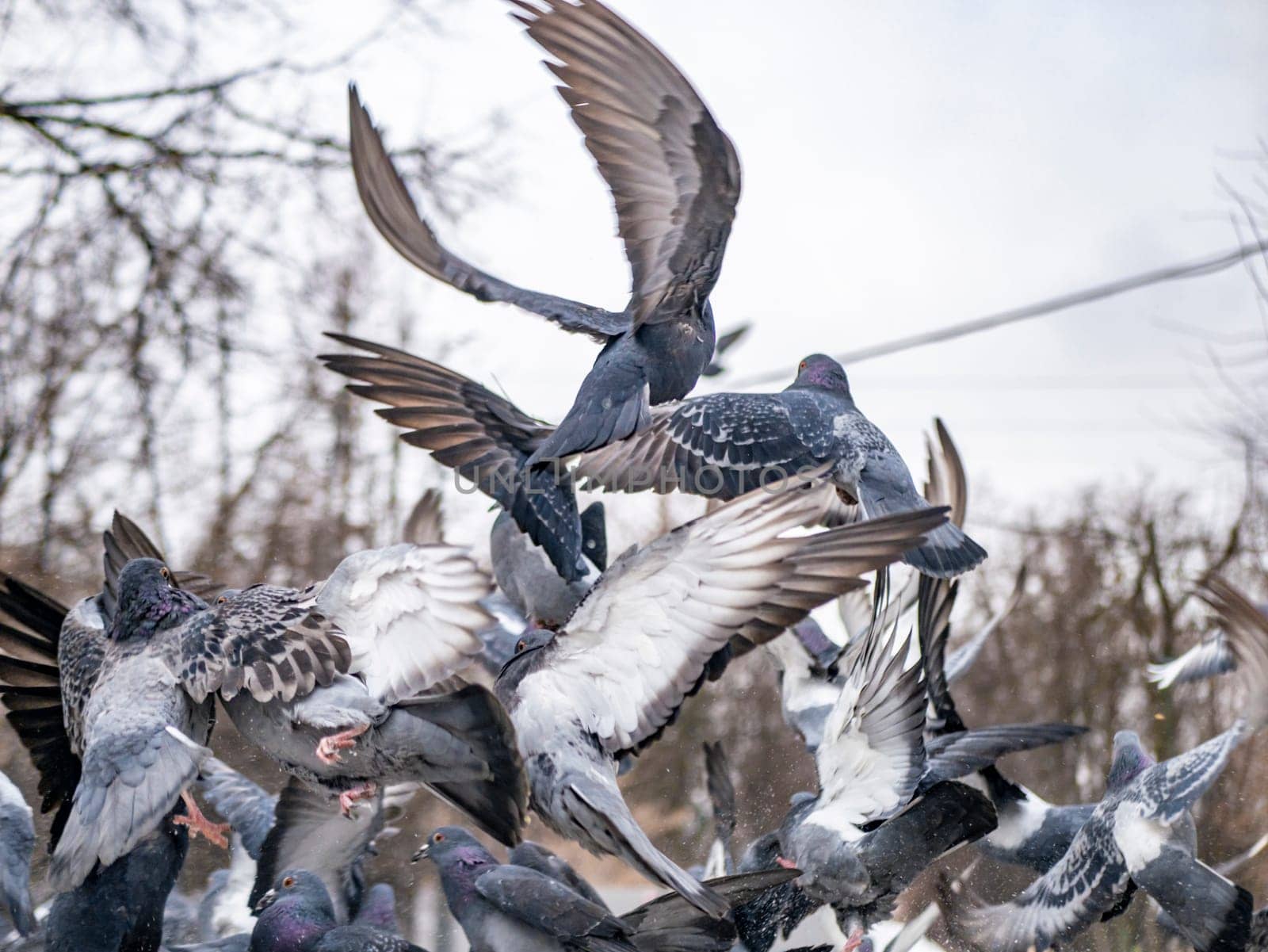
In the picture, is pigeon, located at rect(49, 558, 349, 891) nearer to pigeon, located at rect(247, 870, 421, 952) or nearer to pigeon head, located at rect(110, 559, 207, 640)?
pigeon head, located at rect(110, 559, 207, 640)

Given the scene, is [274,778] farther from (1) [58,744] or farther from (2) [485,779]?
(2) [485,779]

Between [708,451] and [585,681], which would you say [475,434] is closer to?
[708,451]

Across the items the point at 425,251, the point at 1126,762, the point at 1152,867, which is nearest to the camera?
the point at 1152,867

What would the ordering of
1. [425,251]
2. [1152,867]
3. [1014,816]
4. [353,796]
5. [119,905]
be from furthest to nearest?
[1014,816] → [425,251] → [1152,867] → [119,905] → [353,796]

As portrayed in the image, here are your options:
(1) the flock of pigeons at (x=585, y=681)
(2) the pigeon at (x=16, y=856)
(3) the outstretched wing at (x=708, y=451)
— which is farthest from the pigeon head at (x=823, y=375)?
(2) the pigeon at (x=16, y=856)

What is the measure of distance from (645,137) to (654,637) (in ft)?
3.86

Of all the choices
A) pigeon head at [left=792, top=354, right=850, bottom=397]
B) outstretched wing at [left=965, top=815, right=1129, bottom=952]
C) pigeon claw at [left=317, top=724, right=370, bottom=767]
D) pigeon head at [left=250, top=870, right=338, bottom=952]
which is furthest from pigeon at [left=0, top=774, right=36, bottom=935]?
outstretched wing at [left=965, top=815, right=1129, bottom=952]

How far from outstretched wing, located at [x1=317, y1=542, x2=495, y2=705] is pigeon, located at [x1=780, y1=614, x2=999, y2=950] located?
1.05m

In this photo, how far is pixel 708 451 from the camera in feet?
10.8

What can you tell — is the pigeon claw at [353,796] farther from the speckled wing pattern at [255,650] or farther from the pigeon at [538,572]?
the pigeon at [538,572]

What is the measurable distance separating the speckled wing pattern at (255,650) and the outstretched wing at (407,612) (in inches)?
3.4

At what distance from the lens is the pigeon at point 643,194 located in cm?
284

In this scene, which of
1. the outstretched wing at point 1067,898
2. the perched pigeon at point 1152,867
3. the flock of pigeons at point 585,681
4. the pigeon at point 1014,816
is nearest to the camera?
the flock of pigeons at point 585,681

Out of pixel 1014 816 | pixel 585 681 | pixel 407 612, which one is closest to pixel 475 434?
pixel 407 612
